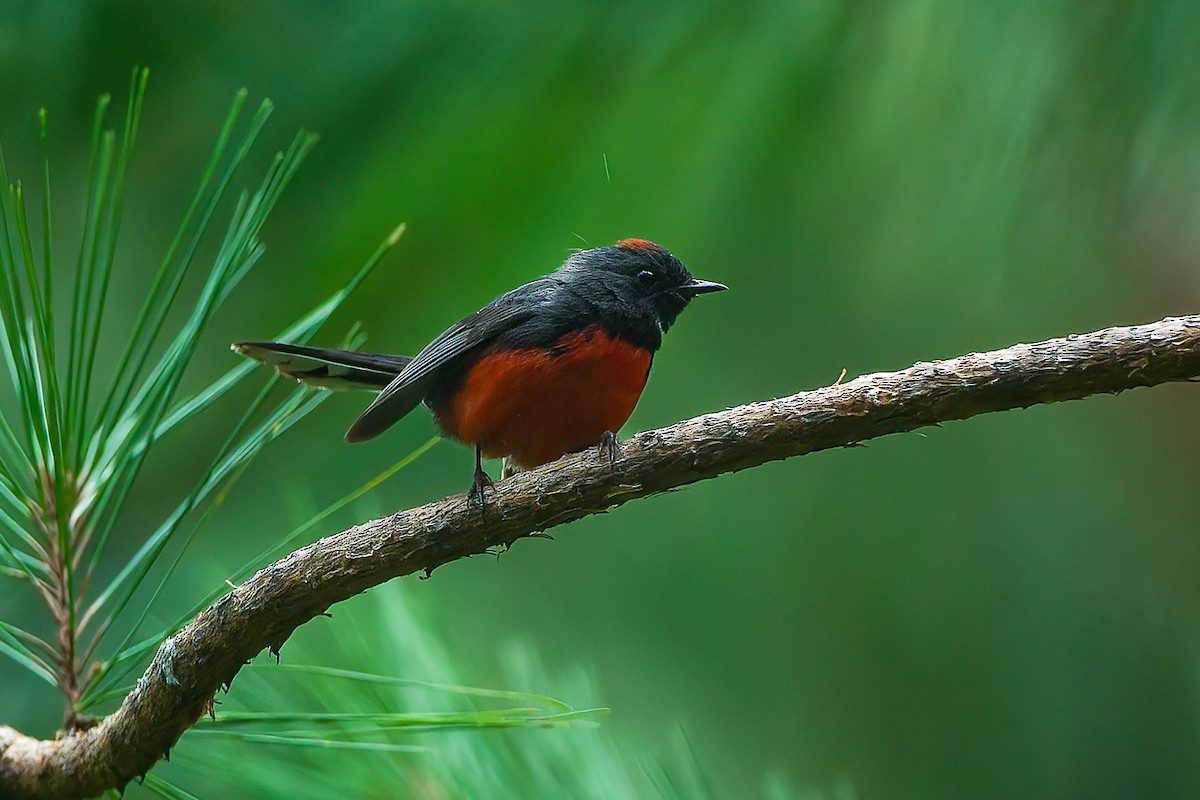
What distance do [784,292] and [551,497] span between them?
98.9 inches

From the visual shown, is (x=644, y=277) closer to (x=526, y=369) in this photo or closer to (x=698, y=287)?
(x=698, y=287)

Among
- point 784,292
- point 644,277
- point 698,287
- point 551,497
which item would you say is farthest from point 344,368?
point 784,292

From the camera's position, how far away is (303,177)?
2.72 metres

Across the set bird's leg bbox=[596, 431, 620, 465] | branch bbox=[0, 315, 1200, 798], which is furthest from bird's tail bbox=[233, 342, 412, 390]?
bird's leg bbox=[596, 431, 620, 465]

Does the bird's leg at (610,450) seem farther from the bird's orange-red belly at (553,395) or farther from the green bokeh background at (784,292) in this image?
the bird's orange-red belly at (553,395)

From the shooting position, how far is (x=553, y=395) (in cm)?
319

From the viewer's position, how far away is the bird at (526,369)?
3.20 metres

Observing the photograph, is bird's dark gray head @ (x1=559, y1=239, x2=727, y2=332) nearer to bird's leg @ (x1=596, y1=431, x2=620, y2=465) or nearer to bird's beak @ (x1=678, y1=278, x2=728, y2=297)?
bird's beak @ (x1=678, y1=278, x2=728, y2=297)

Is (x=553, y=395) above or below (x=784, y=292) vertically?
below

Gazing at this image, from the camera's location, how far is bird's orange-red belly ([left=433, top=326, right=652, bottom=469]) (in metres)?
3.19

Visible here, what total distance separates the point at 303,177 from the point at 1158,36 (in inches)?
73.6

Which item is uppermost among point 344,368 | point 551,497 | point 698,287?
point 698,287

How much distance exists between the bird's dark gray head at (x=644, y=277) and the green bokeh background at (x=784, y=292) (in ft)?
0.54

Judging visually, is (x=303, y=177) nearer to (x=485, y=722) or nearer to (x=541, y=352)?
(x=541, y=352)
